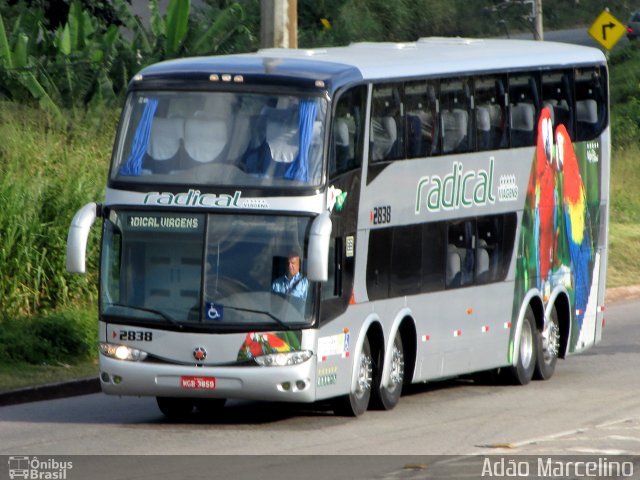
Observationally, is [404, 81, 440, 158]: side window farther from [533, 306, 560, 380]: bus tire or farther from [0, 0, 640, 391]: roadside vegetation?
[0, 0, 640, 391]: roadside vegetation

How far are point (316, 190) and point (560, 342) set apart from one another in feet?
20.9

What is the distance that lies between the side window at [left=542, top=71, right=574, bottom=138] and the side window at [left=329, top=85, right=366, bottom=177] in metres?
4.14

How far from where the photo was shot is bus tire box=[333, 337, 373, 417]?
47.5 ft

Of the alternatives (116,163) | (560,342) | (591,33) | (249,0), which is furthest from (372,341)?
(249,0)

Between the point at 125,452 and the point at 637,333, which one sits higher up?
the point at 125,452

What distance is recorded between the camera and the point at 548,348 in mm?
18609

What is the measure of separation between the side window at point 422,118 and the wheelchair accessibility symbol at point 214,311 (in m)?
2.96

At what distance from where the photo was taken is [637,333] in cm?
2236

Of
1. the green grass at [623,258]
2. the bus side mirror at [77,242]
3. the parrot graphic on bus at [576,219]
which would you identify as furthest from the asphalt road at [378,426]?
the green grass at [623,258]

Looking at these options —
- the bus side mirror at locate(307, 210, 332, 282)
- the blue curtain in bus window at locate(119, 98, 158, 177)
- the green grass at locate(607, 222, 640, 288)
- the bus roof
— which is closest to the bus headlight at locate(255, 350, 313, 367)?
the bus side mirror at locate(307, 210, 332, 282)

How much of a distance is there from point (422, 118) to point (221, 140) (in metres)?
2.73

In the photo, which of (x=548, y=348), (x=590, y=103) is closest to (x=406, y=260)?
(x=548, y=348)

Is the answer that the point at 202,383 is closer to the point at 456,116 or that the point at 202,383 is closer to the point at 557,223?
the point at 456,116

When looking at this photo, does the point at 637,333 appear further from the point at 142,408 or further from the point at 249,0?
the point at 249,0
